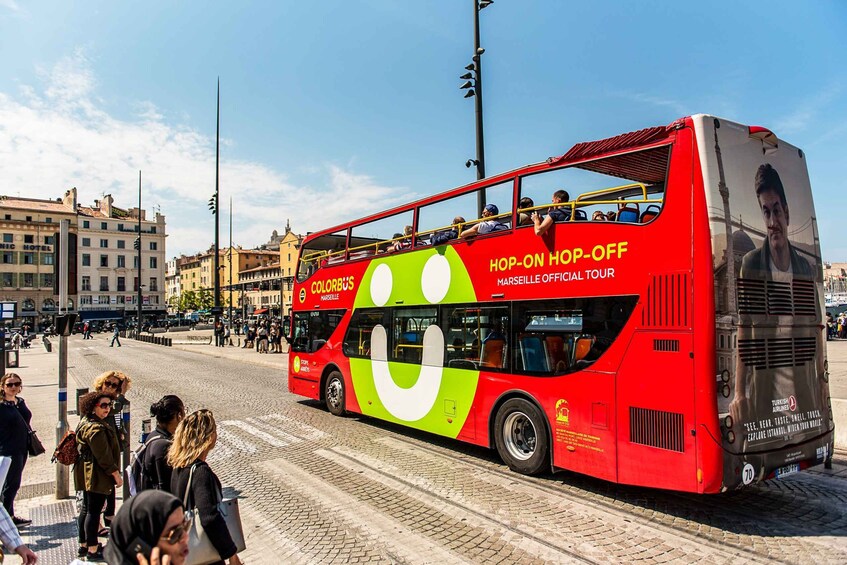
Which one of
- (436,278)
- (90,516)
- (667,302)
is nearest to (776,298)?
(667,302)

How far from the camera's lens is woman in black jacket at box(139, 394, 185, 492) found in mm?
3525

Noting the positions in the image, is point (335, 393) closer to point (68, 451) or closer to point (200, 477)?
point (68, 451)

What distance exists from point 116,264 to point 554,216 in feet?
330

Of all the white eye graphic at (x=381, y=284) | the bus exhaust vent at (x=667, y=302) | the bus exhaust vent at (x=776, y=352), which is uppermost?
the white eye graphic at (x=381, y=284)

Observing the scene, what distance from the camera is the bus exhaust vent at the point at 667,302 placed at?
536 centimetres

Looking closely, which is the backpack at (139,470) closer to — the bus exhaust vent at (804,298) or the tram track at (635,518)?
the tram track at (635,518)

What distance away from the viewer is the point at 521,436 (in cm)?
726

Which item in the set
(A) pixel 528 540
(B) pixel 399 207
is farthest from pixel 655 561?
(B) pixel 399 207

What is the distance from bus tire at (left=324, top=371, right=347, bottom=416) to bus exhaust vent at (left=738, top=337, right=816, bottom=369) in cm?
771

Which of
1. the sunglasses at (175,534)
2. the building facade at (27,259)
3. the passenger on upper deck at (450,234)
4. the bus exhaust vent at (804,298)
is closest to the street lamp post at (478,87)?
the passenger on upper deck at (450,234)

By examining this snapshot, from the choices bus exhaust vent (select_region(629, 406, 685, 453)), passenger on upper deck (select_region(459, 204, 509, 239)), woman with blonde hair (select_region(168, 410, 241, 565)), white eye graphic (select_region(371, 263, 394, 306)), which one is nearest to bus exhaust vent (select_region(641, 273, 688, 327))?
bus exhaust vent (select_region(629, 406, 685, 453))

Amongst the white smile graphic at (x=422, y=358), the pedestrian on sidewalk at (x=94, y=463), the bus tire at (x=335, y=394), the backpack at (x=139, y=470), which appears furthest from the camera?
the bus tire at (x=335, y=394)

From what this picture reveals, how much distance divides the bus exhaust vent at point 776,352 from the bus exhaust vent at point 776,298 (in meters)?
0.30

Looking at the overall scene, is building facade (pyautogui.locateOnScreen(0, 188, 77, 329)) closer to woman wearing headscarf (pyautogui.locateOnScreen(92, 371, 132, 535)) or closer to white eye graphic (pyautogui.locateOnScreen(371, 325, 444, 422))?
white eye graphic (pyautogui.locateOnScreen(371, 325, 444, 422))
